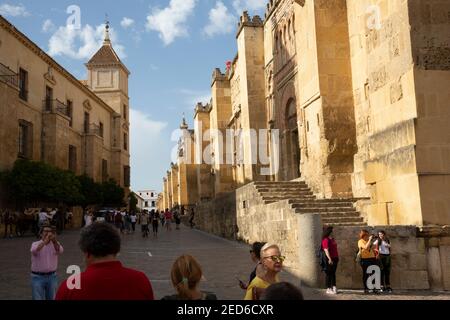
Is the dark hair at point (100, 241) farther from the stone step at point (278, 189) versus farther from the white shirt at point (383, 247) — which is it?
the stone step at point (278, 189)

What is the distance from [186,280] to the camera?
298 centimetres

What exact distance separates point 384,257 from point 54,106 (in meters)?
29.0

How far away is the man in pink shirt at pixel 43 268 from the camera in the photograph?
19.1 ft

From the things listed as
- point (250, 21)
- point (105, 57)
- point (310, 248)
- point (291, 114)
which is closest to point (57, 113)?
point (250, 21)

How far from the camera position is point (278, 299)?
8.41 ft

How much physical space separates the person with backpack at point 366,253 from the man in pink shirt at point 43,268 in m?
5.02

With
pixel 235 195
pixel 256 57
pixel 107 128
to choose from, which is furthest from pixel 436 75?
pixel 107 128

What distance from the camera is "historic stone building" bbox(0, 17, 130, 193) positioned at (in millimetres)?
25359

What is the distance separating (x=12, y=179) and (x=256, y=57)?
13.3 metres

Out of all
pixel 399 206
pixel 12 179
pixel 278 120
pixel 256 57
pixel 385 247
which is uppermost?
pixel 256 57

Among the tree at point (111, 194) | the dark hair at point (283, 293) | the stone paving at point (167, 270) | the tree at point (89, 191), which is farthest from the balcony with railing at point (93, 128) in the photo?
the dark hair at point (283, 293)

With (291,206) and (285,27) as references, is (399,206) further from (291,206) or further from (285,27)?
(285,27)

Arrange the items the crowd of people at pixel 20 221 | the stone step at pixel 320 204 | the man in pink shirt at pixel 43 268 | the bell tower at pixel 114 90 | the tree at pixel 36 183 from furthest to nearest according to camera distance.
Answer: the bell tower at pixel 114 90 → the tree at pixel 36 183 → the crowd of people at pixel 20 221 → the stone step at pixel 320 204 → the man in pink shirt at pixel 43 268
